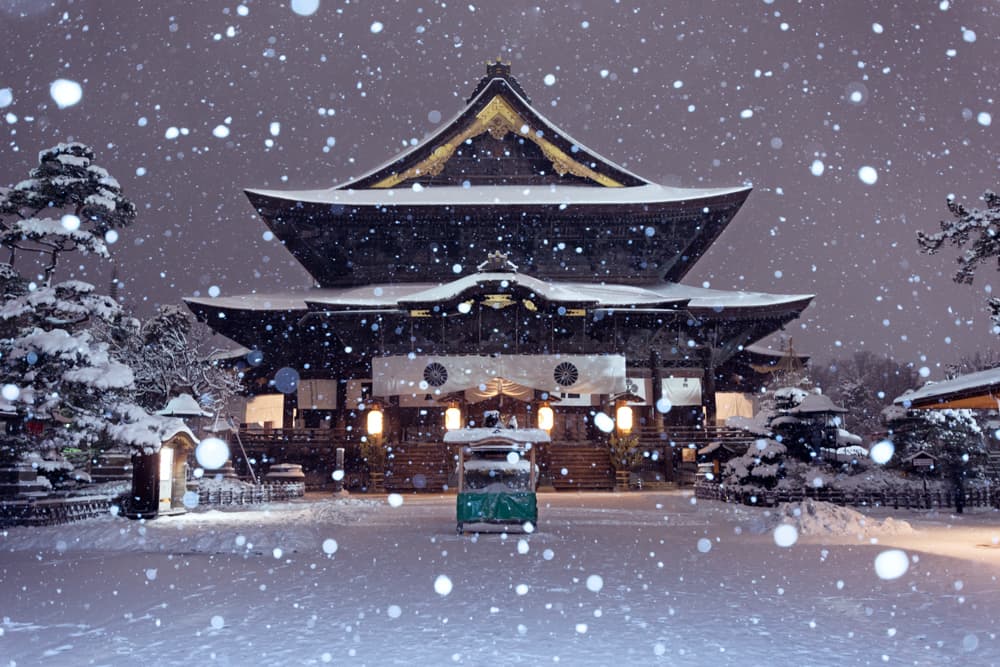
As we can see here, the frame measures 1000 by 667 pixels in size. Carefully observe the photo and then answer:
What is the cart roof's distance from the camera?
47.3 ft

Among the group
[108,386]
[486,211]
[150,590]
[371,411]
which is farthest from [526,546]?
[486,211]

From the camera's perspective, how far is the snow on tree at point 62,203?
1445 cm

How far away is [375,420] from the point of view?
2603cm

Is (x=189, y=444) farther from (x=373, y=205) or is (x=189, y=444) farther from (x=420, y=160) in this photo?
(x=420, y=160)

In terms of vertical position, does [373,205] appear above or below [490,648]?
above

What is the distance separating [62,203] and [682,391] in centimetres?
2259

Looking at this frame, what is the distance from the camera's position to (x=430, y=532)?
14164 mm

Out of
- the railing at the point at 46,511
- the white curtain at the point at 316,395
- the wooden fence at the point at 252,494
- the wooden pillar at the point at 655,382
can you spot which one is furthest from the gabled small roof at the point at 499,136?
the railing at the point at 46,511

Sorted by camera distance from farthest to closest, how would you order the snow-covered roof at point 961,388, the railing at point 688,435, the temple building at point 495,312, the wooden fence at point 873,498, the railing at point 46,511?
the temple building at point 495,312 < the railing at point 688,435 < the wooden fence at point 873,498 < the railing at point 46,511 < the snow-covered roof at point 961,388

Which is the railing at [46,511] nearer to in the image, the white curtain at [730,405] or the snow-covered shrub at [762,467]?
the snow-covered shrub at [762,467]

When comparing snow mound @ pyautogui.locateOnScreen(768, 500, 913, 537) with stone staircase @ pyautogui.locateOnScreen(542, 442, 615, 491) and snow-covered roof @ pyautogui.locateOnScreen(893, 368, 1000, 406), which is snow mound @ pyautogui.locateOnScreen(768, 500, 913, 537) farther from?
stone staircase @ pyautogui.locateOnScreen(542, 442, 615, 491)

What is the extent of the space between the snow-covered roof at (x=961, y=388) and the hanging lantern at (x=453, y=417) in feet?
52.8

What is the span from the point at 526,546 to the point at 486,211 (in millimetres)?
20353

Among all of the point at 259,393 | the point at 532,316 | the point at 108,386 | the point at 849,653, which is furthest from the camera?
the point at 259,393
